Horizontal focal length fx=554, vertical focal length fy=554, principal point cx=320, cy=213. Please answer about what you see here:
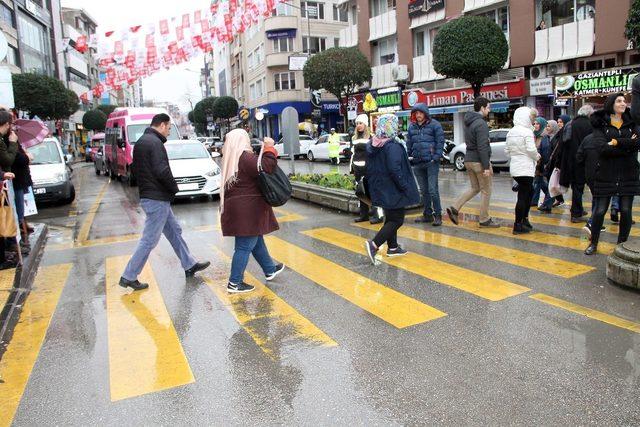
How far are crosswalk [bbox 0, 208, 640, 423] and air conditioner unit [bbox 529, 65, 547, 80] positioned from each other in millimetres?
19198

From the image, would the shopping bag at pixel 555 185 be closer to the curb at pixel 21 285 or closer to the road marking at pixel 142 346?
the road marking at pixel 142 346

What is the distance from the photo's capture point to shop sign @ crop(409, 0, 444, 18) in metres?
29.4

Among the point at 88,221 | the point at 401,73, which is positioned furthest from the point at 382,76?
the point at 88,221

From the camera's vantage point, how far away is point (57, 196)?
1370cm

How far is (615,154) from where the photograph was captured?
6020 millimetres

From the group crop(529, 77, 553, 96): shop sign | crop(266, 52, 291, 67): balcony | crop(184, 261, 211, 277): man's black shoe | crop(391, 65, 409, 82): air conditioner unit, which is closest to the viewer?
crop(184, 261, 211, 277): man's black shoe

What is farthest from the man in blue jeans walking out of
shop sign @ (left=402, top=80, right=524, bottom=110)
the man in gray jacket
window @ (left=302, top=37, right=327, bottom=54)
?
window @ (left=302, top=37, right=327, bottom=54)

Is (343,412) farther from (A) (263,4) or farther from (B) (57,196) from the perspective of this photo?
(A) (263,4)

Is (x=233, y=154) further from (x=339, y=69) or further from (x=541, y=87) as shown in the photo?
(x=339, y=69)

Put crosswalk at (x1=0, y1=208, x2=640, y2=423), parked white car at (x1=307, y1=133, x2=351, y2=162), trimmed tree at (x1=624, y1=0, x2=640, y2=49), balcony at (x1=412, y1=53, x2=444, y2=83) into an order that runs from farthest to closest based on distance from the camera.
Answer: balcony at (x1=412, y1=53, x2=444, y2=83), parked white car at (x1=307, y1=133, x2=351, y2=162), trimmed tree at (x1=624, y1=0, x2=640, y2=49), crosswalk at (x1=0, y1=208, x2=640, y2=423)

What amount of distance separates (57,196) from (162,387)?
455 inches

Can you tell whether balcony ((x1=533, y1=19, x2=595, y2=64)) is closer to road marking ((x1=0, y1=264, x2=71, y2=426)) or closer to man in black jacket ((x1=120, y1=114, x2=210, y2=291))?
man in black jacket ((x1=120, y1=114, x2=210, y2=291))

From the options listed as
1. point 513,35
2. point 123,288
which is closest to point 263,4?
point 513,35

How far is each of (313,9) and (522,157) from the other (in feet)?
151
